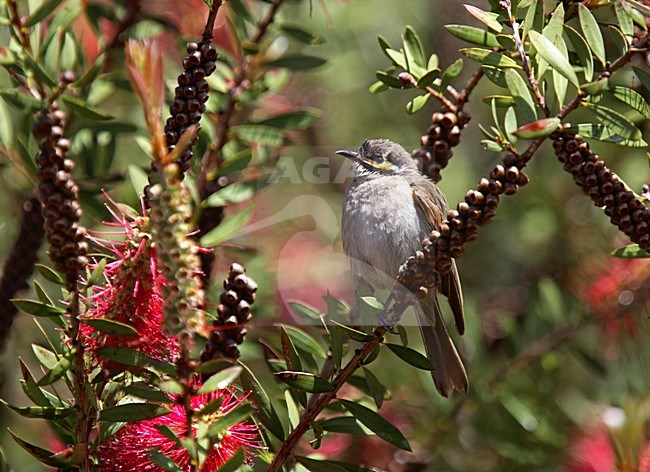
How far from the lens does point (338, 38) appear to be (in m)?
3.87

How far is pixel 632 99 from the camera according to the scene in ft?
5.63

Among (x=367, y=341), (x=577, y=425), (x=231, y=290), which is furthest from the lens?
(x=577, y=425)

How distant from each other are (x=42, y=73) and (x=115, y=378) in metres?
0.80

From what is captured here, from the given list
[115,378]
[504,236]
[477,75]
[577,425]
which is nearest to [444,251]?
[477,75]

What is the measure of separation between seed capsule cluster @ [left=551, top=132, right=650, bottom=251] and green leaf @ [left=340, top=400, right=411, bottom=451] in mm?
680

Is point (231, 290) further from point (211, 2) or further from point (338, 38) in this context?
point (338, 38)

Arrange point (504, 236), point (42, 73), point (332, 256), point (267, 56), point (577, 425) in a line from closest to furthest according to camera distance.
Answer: point (42, 73) < point (267, 56) < point (577, 425) < point (504, 236) < point (332, 256)

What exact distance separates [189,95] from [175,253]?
1.70ft

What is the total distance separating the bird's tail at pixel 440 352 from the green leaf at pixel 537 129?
1008 mm

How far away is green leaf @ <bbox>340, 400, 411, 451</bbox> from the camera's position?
68.6 inches

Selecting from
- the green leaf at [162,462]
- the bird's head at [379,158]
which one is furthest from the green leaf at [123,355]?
the bird's head at [379,158]

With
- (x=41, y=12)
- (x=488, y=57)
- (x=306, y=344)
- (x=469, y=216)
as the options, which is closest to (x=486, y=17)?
(x=488, y=57)

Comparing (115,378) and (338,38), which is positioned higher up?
(338,38)

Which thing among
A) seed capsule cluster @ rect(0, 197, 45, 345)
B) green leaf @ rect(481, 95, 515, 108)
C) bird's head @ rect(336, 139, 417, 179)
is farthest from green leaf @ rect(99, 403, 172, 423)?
bird's head @ rect(336, 139, 417, 179)
